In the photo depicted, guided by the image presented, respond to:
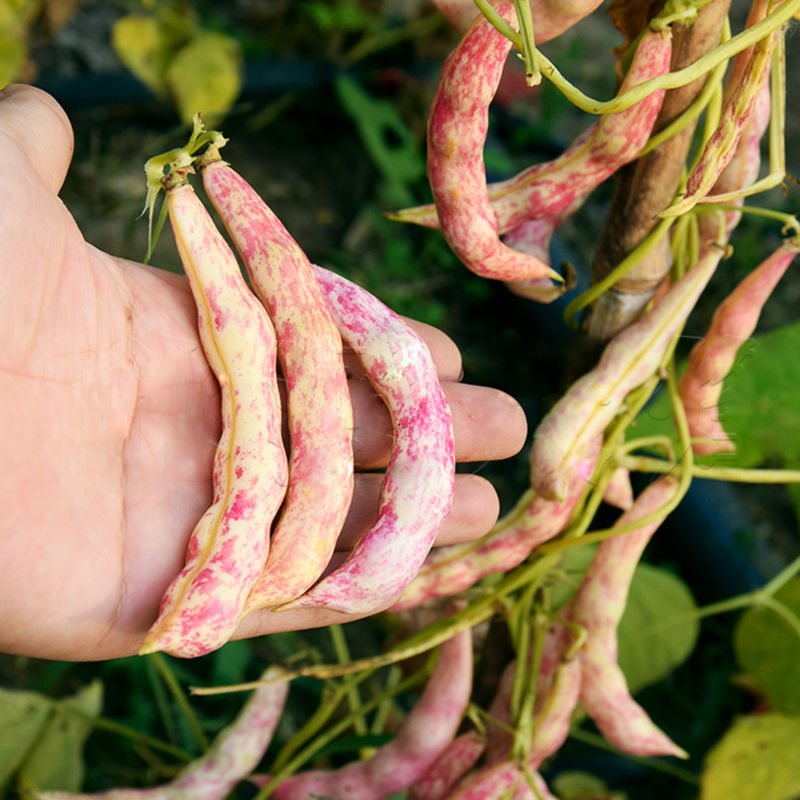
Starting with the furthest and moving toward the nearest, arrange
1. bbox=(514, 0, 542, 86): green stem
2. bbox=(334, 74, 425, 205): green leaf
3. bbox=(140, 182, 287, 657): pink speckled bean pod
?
bbox=(334, 74, 425, 205): green leaf < bbox=(140, 182, 287, 657): pink speckled bean pod < bbox=(514, 0, 542, 86): green stem

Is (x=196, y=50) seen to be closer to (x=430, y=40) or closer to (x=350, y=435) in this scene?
(x=430, y=40)

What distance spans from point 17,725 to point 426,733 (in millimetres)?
630

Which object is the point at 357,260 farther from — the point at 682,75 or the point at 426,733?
the point at 682,75

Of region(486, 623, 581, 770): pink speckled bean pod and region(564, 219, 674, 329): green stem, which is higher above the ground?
region(564, 219, 674, 329): green stem

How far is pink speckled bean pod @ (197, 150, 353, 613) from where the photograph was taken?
757mm

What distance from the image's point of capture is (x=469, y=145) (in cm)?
75

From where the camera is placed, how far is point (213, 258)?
0.77 metres

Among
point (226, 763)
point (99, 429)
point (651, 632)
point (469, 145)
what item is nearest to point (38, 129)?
point (99, 429)

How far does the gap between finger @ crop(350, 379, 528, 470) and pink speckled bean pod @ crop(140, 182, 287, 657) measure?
0.10 m

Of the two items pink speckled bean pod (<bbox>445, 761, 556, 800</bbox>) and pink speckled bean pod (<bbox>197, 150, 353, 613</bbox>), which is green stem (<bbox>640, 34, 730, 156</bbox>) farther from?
pink speckled bean pod (<bbox>445, 761, 556, 800</bbox>)

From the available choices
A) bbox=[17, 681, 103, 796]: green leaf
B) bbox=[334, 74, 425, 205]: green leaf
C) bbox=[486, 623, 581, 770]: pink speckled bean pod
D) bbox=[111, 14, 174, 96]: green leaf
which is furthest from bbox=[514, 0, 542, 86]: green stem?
bbox=[111, 14, 174, 96]: green leaf

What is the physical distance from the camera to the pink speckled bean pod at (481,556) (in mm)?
947

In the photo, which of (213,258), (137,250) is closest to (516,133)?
(137,250)

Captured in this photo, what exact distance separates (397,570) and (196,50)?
5.79ft
